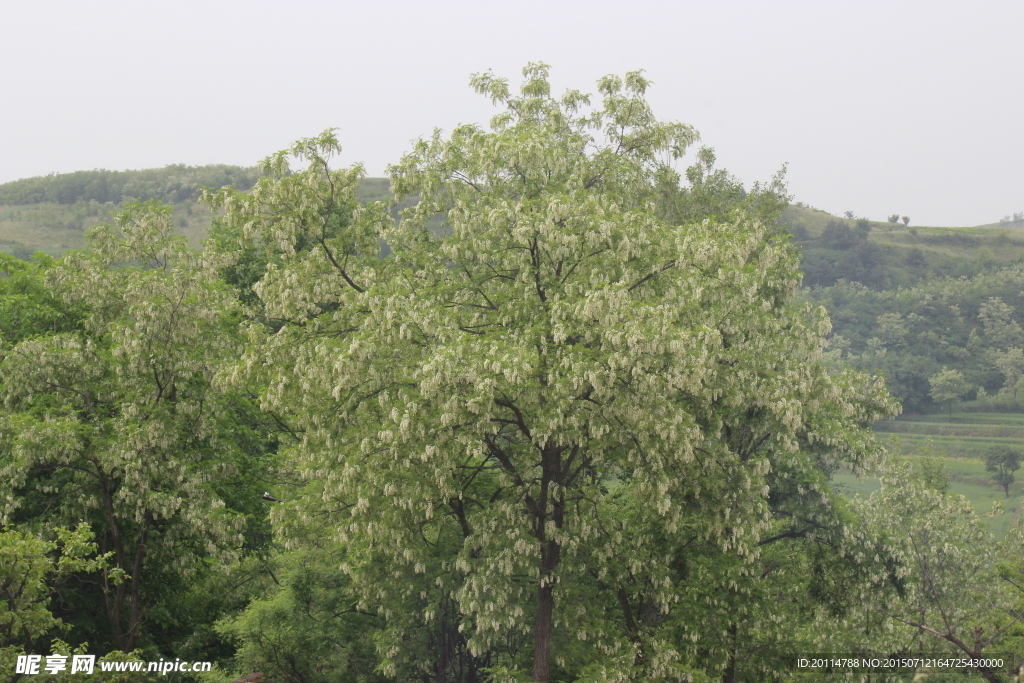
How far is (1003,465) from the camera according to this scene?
88438 mm

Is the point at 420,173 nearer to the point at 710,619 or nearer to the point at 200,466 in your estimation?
the point at 200,466

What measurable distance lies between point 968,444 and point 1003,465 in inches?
600

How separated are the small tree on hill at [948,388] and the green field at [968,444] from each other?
277 cm

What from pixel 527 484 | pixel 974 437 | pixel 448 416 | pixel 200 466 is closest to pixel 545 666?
pixel 527 484

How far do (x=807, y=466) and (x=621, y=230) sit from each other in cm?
834

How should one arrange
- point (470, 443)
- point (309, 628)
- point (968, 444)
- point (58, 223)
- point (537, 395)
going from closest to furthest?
1. point (537, 395)
2. point (470, 443)
3. point (309, 628)
4. point (968, 444)
5. point (58, 223)

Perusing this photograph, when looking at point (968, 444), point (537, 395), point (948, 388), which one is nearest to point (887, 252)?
point (948, 388)

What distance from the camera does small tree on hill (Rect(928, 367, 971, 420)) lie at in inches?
4855

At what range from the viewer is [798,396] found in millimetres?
18797

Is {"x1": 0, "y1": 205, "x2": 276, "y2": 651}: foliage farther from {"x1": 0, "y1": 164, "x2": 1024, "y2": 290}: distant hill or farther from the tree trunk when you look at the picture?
{"x1": 0, "y1": 164, "x2": 1024, "y2": 290}: distant hill

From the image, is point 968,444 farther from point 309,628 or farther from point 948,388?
point 309,628

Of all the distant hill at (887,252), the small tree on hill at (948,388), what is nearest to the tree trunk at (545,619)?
the small tree on hill at (948,388)

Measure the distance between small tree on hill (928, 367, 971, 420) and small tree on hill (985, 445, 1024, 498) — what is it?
107 feet

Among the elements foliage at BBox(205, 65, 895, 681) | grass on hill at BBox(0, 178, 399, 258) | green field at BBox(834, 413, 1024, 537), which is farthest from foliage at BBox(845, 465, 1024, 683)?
grass on hill at BBox(0, 178, 399, 258)
